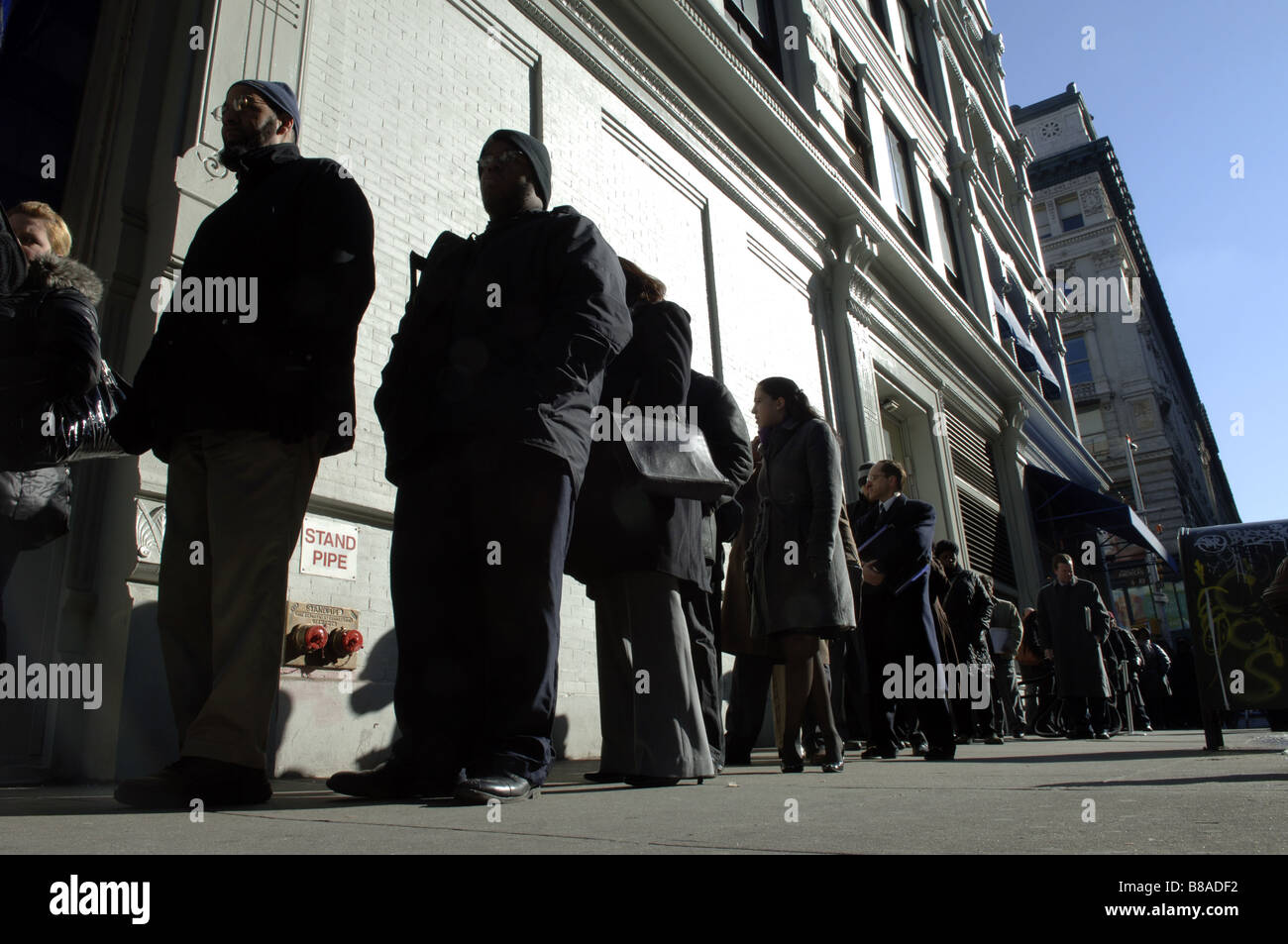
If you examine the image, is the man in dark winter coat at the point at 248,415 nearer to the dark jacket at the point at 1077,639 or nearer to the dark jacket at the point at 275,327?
the dark jacket at the point at 275,327

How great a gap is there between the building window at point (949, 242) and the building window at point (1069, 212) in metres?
23.1

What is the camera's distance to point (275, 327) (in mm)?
2494

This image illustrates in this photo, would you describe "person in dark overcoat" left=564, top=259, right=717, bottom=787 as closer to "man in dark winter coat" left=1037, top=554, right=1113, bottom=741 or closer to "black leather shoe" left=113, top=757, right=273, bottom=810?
"black leather shoe" left=113, top=757, right=273, bottom=810

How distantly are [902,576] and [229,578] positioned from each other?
368cm

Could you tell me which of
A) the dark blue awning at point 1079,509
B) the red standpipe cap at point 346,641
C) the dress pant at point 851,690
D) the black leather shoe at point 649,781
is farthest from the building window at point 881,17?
the black leather shoe at point 649,781

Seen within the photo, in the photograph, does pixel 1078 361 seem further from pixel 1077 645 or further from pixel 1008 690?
pixel 1077 645

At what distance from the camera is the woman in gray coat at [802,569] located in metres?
3.95

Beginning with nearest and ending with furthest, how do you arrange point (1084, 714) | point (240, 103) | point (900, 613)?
point (240, 103), point (900, 613), point (1084, 714)

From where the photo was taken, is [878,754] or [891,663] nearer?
[891,663]
